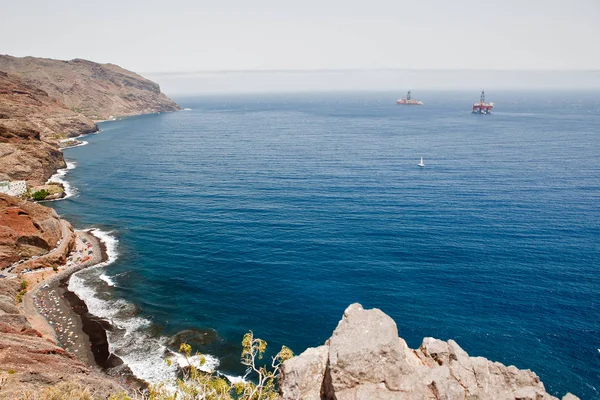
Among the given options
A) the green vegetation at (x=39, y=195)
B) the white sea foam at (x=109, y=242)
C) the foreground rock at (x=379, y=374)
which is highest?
the foreground rock at (x=379, y=374)

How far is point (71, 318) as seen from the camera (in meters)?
64.7

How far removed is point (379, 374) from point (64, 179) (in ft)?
504

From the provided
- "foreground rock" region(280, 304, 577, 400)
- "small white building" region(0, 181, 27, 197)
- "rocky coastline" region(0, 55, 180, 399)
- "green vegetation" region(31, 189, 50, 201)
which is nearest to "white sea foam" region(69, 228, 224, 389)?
"rocky coastline" region(0, 55, 180, 399)

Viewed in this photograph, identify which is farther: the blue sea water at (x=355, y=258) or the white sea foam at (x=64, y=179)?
the white sea foam at (x=64, y=179)

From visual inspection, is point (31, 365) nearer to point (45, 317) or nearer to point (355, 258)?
point (45, 317)

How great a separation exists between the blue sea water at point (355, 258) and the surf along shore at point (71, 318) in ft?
6.42

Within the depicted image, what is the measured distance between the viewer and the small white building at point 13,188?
371 ft

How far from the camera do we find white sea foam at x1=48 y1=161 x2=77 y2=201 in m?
130

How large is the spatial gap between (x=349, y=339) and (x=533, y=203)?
9617 cm

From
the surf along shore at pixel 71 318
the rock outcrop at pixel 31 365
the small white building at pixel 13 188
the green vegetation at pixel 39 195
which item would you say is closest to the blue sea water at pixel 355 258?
the surf along shore at pixel 71 318

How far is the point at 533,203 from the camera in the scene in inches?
4028

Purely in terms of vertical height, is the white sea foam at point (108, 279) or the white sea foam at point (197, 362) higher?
the white sea foam at point (108, 279)

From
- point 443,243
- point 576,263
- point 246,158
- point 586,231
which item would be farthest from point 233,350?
point 246,158

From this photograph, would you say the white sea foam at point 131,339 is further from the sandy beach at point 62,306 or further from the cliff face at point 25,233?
the cliff face at point 25,233
